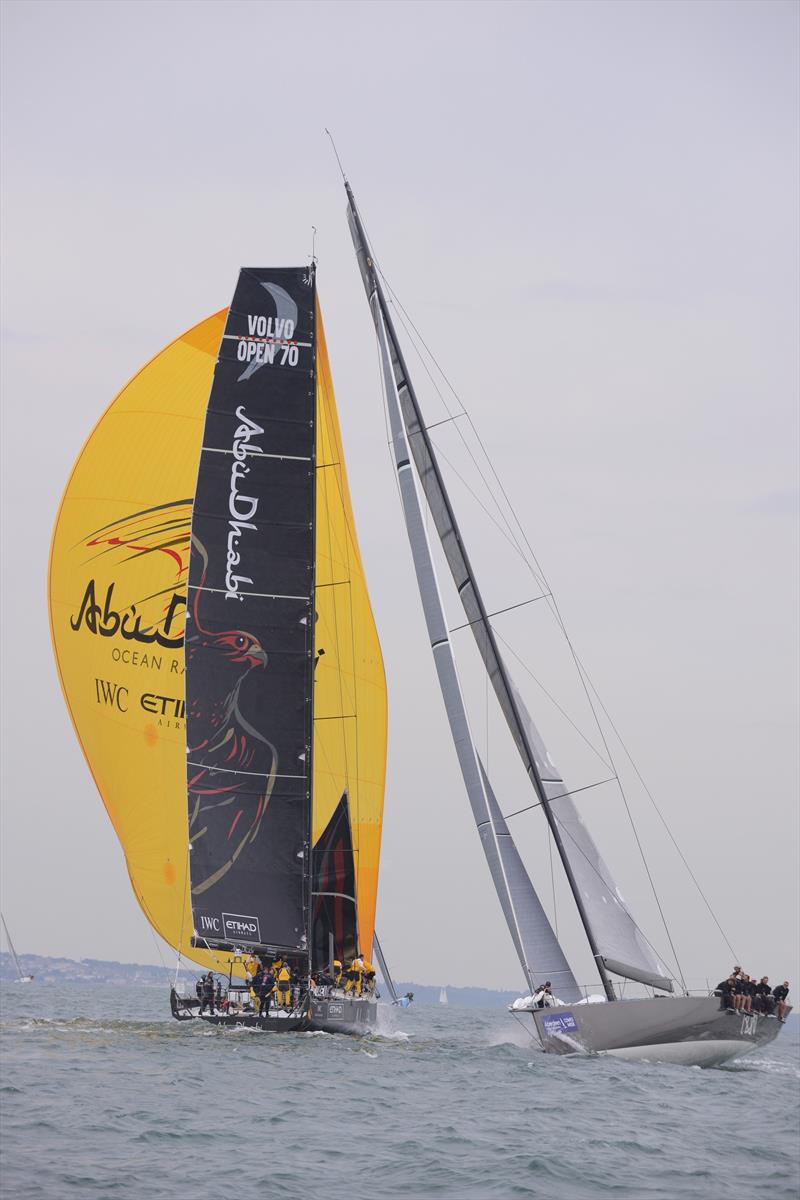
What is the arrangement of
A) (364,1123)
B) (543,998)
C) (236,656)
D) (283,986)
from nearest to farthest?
(364,1123) < (543,998) < (283,986) < (236,656)

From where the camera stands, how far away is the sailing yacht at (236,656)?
23234 millimetres

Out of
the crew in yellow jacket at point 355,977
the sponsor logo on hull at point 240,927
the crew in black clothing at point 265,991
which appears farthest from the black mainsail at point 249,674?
the crew in yellow jacket at point 355,977

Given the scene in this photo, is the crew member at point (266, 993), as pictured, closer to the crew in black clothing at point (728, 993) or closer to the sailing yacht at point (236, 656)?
the sailing yacht at point (236, 656)

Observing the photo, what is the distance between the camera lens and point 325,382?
91.1 feet

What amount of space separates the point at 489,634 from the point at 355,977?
215 inches

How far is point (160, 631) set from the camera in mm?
25641

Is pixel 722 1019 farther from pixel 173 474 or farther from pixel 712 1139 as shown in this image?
pixel 173 474

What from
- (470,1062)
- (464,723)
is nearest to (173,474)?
(464,723)

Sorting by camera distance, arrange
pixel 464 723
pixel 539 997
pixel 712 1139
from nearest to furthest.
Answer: pixel 712 1139
pixel 539 997
pixel 464 723

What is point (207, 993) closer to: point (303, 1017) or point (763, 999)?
point (303, 1017)

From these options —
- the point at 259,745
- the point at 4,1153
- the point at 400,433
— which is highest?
the point at 400,433

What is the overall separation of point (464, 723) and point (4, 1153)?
34.8 ft

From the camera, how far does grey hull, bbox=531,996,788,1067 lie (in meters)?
20.2

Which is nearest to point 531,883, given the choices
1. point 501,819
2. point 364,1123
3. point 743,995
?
point 501,819
